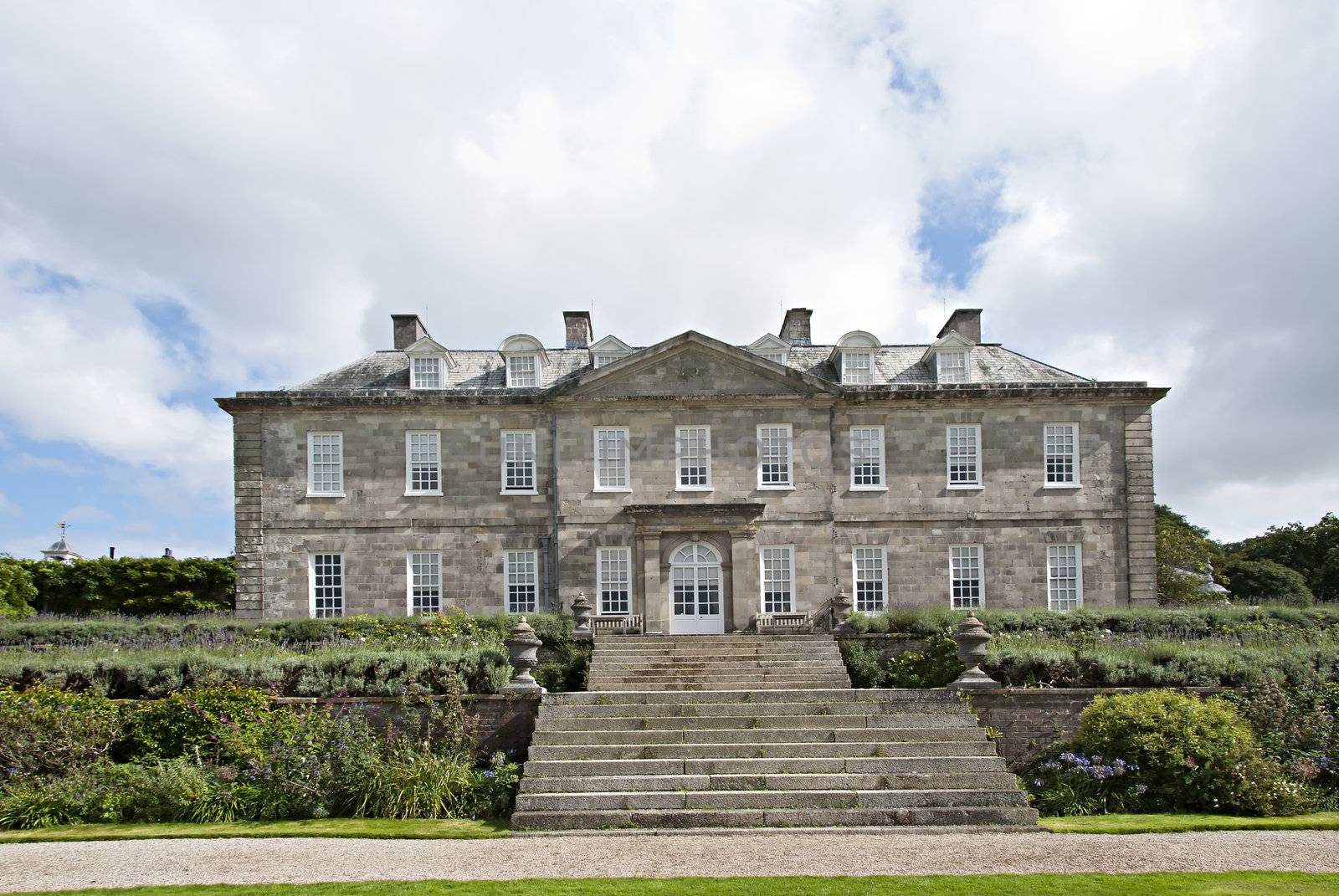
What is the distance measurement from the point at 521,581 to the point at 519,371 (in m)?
5.90

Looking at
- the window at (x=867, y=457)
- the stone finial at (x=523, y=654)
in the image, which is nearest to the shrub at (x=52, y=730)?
the stone finial at (x=523, y=654)

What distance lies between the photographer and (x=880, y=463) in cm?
2619

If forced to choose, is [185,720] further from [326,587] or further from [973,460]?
[973,460]

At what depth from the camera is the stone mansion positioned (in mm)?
25547

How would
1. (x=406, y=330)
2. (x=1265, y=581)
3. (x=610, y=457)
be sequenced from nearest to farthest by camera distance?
(x=610, y=457), (x=406, y=330), (x=1265, y=581)

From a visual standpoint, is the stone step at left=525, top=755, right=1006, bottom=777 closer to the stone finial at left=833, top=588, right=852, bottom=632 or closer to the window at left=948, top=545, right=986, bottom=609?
the stone finial at left=833, top=588, right=852, bottom=632

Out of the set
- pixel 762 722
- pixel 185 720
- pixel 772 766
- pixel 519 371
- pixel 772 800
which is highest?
pixel 519 371

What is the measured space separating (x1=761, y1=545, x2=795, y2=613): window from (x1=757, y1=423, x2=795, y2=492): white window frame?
1559 mm

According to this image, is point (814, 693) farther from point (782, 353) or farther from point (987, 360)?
point (987, 360)

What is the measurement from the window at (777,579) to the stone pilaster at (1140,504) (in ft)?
29.6

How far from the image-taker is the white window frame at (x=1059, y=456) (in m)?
26.1

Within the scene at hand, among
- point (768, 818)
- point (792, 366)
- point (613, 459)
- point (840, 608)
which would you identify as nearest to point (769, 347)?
point (792, 366)

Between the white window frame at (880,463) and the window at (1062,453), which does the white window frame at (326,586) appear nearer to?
the white window frame at (880,463)

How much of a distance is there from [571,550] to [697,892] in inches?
628
